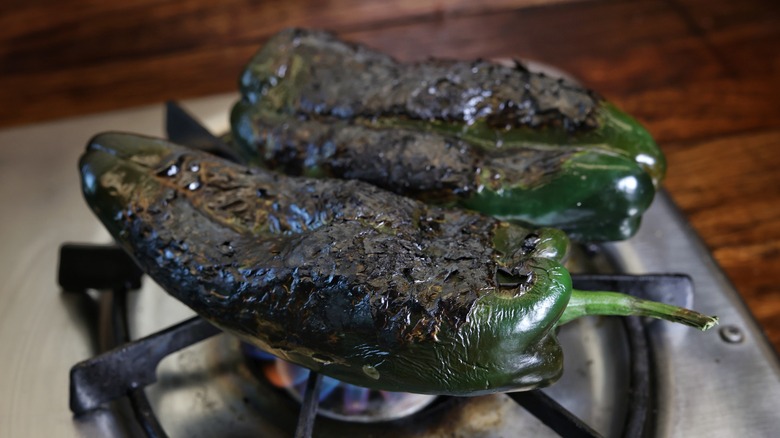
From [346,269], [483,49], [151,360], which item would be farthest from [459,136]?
[483,49]

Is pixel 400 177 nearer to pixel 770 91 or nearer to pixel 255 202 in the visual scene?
pixel 255 202

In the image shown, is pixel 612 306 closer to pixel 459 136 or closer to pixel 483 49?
pixel 459 136

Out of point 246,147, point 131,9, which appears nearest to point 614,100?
point 246,147

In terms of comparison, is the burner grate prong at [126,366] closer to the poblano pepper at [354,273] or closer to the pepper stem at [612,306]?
the poblano pepper at [354,273]

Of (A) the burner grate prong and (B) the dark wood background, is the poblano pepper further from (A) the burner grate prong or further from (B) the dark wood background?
(B) the dark wood background

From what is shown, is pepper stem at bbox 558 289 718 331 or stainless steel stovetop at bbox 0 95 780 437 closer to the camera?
pepper stem at bbox 558 289 718 331

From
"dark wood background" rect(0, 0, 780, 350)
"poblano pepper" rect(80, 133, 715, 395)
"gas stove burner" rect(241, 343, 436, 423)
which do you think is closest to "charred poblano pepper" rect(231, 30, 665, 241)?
"poblano pepper" rect(80, 133, 715, 395)
